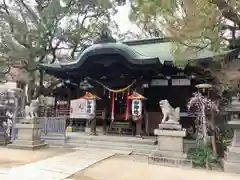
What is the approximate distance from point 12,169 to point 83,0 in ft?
40.4

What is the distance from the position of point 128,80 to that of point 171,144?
15.6 ft

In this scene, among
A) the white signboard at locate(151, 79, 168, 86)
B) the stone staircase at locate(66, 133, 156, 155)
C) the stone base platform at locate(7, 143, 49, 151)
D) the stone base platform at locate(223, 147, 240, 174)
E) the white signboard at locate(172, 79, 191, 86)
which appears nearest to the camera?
the stone base platform at locate(223, 147, 240, 174)

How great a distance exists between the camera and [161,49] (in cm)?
1237

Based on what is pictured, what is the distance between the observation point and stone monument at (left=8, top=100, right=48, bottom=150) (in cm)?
810

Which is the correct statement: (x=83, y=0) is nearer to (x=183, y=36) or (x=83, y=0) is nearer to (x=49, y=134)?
(x=49, y=134)

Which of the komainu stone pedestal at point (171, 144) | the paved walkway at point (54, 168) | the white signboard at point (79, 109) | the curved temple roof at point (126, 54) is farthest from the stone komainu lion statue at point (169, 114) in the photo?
the white signboard at point (79, 109)

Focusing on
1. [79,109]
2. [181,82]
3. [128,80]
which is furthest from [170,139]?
[79,109]

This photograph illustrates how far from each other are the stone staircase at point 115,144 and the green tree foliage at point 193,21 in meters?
3.42

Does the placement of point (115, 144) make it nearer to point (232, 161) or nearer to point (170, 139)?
point (170, 139)

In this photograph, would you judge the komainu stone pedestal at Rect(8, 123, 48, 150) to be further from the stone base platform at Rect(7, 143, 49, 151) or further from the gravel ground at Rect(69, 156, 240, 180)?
the gravel ground at Rect(69, 156, 240, 180)

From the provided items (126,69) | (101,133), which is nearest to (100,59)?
(126,69)

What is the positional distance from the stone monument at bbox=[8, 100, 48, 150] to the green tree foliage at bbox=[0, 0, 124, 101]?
590cm

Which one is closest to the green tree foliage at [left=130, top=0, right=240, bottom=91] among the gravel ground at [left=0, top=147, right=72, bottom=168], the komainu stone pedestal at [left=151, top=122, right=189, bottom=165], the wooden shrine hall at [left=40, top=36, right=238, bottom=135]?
the komainu stone pedestal at [left=151, top=122, right=189, bottom=165]

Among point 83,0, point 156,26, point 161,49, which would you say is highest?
point 83,0
